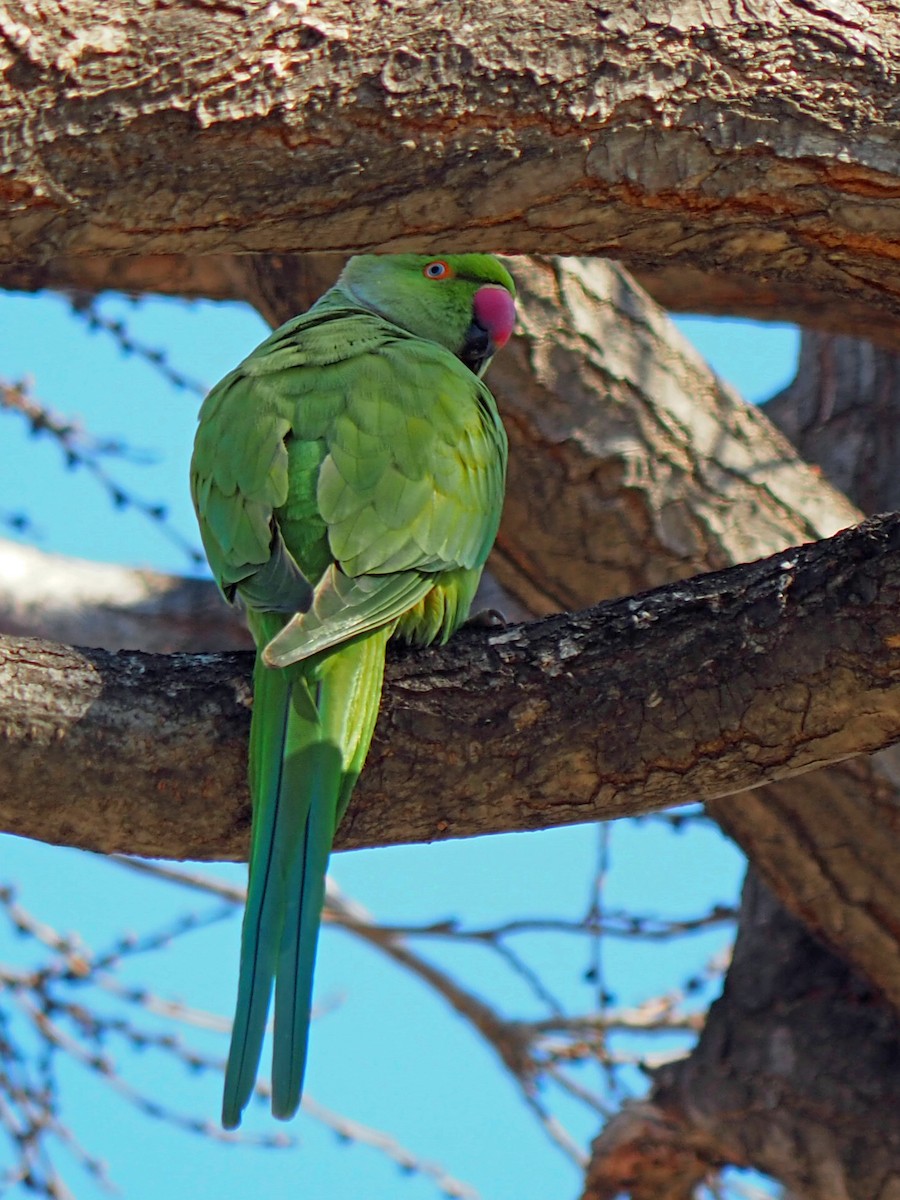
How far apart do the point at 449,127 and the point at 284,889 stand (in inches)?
40.3

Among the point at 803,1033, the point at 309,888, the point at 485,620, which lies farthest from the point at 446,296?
the point at 803,1033

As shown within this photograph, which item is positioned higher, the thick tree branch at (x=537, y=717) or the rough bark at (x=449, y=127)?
the rough bark at (x=449, y=127)

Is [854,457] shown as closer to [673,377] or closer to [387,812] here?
[673,377]

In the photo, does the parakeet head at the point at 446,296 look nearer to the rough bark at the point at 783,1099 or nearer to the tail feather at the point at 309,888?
the tail feather at the point at 309,888

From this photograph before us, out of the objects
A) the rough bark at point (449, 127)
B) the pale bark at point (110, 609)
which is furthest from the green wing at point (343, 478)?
the pale bark at point (110, 609)

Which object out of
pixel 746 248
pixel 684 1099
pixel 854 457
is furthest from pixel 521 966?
pixel 746 248

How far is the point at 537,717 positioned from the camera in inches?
75.9

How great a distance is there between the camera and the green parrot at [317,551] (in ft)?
5.98

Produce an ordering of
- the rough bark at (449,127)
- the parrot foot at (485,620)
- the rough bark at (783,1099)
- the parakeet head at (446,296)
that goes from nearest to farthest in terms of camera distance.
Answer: the rough bark at (449,127), the parrot foot at (485,620), the parakeet head at (446,296), the rough bark at (783,1099)

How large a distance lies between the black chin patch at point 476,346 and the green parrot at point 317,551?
33 cm

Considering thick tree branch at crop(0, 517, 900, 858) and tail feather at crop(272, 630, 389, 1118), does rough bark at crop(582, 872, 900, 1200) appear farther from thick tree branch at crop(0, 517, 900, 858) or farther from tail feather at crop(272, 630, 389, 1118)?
tail feather at crop(272, 630, 389, 1118)

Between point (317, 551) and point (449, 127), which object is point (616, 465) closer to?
point (317, 551)

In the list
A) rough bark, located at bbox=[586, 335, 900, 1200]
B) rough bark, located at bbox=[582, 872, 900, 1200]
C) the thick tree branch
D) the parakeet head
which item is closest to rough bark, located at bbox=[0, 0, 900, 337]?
the thick tree branch

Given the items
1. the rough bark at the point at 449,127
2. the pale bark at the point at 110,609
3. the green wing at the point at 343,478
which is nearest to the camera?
the rough bark at the point at 449,127
